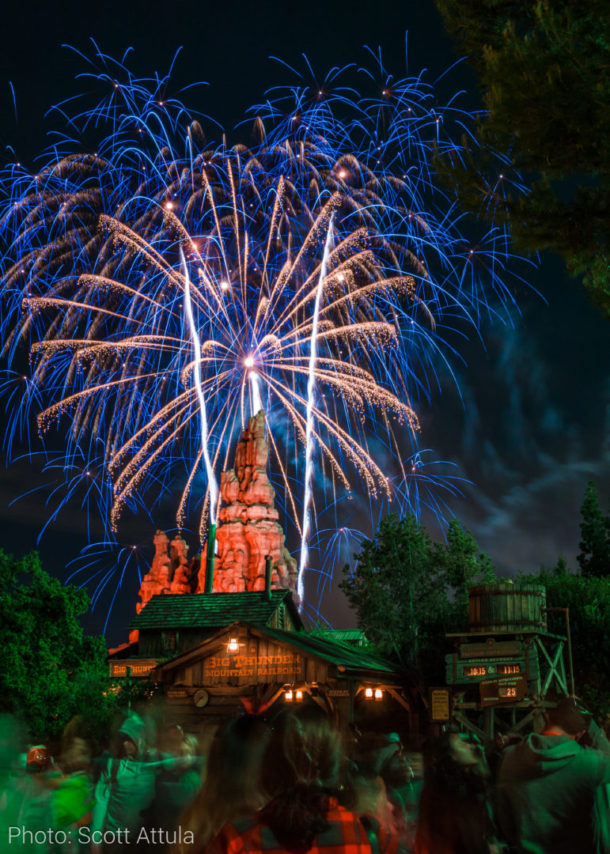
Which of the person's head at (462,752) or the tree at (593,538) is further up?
the tree at (593,538)

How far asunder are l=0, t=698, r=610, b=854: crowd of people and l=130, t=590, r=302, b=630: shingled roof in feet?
84.8

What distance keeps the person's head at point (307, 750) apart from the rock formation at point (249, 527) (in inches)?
2348

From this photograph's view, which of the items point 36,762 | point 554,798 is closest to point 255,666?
point 36,762

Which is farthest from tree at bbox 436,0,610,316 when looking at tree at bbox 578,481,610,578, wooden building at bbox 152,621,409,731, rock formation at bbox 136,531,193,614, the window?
rock formation at bbox 136,531,193,614

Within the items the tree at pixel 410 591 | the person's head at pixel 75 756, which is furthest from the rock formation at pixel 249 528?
the person's head at pixel 75 756

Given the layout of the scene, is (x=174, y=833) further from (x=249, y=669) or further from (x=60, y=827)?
(x=249, y=669)

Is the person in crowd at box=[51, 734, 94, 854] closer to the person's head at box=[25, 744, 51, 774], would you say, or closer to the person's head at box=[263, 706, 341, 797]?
the person's head at box=[25, 744, 51, 774]

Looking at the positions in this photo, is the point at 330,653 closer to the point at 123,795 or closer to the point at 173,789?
the point at 123,795

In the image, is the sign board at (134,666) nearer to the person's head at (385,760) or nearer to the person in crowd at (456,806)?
the person's head at (385,760)

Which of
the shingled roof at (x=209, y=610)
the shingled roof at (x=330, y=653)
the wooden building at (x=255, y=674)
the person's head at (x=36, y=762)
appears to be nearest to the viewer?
→ the person's head at (x=36, y=762)

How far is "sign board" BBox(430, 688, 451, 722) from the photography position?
22500mm

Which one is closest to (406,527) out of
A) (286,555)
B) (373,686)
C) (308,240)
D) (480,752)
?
(373,686)

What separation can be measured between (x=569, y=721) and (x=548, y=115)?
26.1 ft

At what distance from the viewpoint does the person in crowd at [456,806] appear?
4914 millimetres
